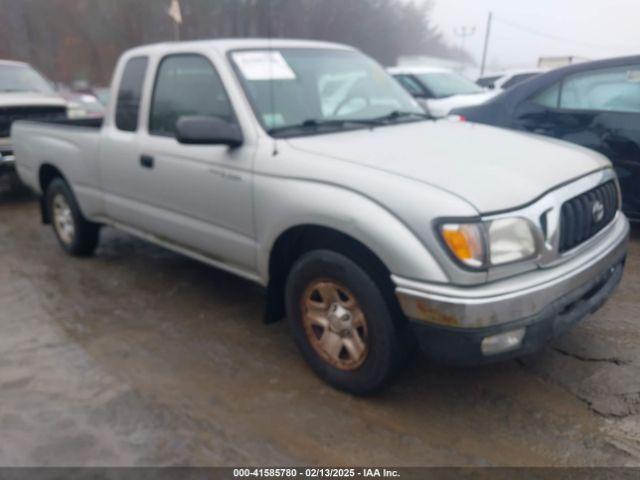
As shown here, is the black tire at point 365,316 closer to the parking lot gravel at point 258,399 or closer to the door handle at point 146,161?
the parking lot gravel at point 258,399

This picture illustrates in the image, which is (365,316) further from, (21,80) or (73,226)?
(21,80)

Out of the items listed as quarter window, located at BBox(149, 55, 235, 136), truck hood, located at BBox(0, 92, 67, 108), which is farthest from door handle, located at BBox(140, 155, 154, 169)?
truck hood, located at BBox(0, 92, 67, 108)

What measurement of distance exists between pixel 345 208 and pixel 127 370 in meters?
1.63

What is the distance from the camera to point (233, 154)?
126 inches

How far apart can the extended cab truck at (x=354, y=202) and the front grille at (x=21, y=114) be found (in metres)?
3.81

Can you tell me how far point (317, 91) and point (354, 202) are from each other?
1219 mm

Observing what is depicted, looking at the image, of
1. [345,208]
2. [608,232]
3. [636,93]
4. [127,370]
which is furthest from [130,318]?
[636,93]

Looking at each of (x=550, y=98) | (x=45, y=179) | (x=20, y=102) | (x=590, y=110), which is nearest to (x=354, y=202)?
(x=590, y=110)

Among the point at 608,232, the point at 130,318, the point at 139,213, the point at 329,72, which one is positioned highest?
the point at 329,72

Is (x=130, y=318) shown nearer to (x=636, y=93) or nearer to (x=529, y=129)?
(x=529, y=129)

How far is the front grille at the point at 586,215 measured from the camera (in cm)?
261

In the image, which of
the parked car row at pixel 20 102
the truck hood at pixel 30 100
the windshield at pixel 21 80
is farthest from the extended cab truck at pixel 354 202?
the windshield at pixel 21 80

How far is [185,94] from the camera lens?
372 cm

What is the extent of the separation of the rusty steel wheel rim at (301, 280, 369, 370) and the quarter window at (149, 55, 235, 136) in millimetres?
1165
